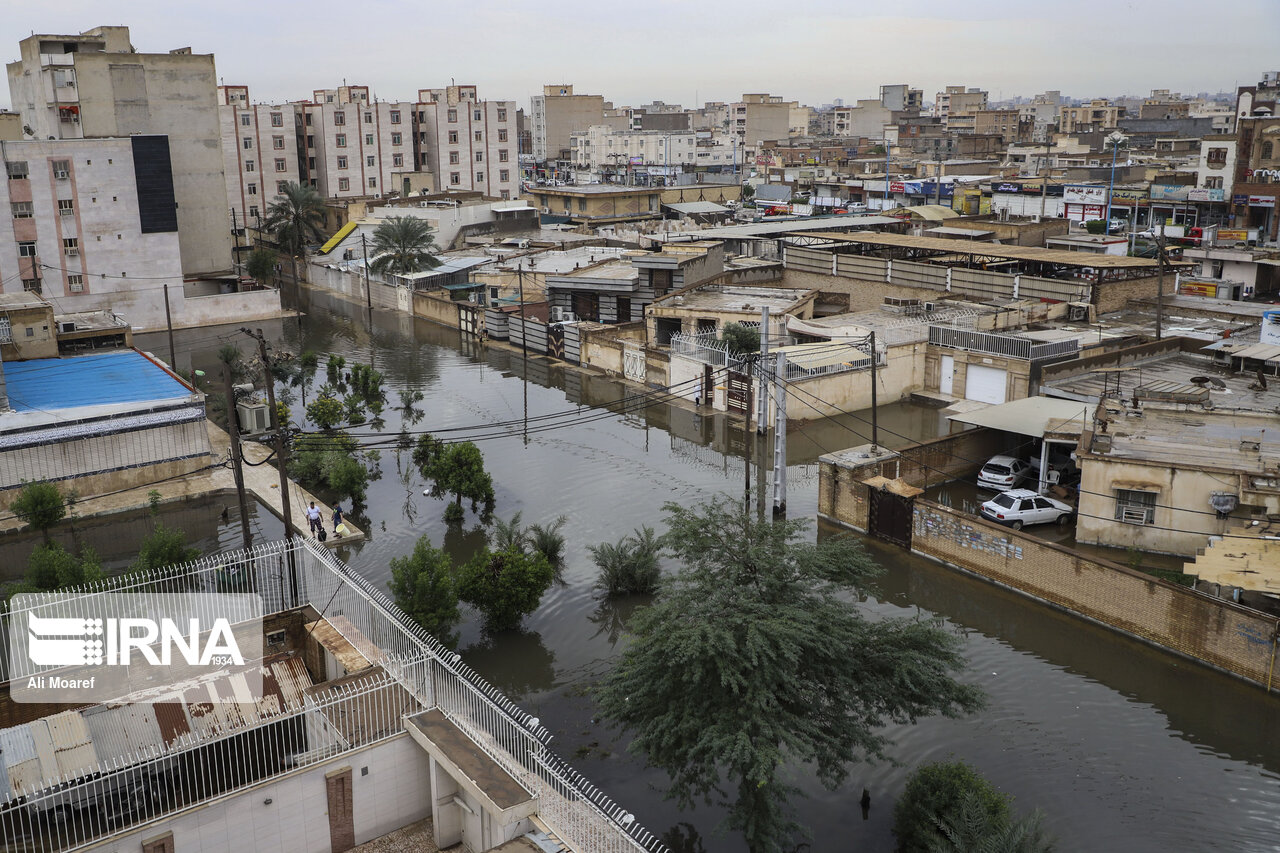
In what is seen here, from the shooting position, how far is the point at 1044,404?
904 inches

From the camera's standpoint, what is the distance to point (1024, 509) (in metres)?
19.9

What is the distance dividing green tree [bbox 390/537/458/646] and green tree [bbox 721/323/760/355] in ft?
53.2

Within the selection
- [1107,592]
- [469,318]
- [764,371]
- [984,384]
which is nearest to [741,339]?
[984,384]

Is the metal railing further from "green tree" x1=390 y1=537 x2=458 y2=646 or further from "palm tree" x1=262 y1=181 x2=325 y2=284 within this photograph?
"palm tree" x1=262 y1=181 x2=325 y2=284

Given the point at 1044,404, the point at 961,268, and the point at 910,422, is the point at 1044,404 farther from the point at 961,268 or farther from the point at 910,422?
the point at 961,268

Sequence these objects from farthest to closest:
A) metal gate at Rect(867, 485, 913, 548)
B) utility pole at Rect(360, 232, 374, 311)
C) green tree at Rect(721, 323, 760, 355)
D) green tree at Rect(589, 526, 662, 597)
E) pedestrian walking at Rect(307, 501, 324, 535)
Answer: utility pole at Rect(360, 232, 374, 311) < green tree at Rect(721, 323, 760, 355) < pedestrian walking at Rect(307, 501, 324, 535) < metal gate at Rect(867, 485, 913, 548) < green tree at Rect(589, 526, 662, 597)

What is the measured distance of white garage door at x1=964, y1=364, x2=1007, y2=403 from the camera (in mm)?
28312

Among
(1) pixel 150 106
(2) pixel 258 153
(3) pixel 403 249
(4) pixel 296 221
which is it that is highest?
(1) pixel 150 106

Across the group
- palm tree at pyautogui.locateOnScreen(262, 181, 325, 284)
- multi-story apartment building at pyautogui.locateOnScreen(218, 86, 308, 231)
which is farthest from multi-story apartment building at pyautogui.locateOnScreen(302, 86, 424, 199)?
palm tree at pyautogui.locateOnScreen(262, 181, 325, 284)

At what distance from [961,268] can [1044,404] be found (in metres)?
15.2

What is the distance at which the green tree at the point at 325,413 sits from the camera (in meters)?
26.7

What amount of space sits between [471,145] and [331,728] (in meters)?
65.5

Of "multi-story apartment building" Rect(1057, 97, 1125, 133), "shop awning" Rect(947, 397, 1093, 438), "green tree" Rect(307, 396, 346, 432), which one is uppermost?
"multi-story apartment building" Rect(1057, 97, 1125, 133)

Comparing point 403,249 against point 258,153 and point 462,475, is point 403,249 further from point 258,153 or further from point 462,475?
point 462,475
